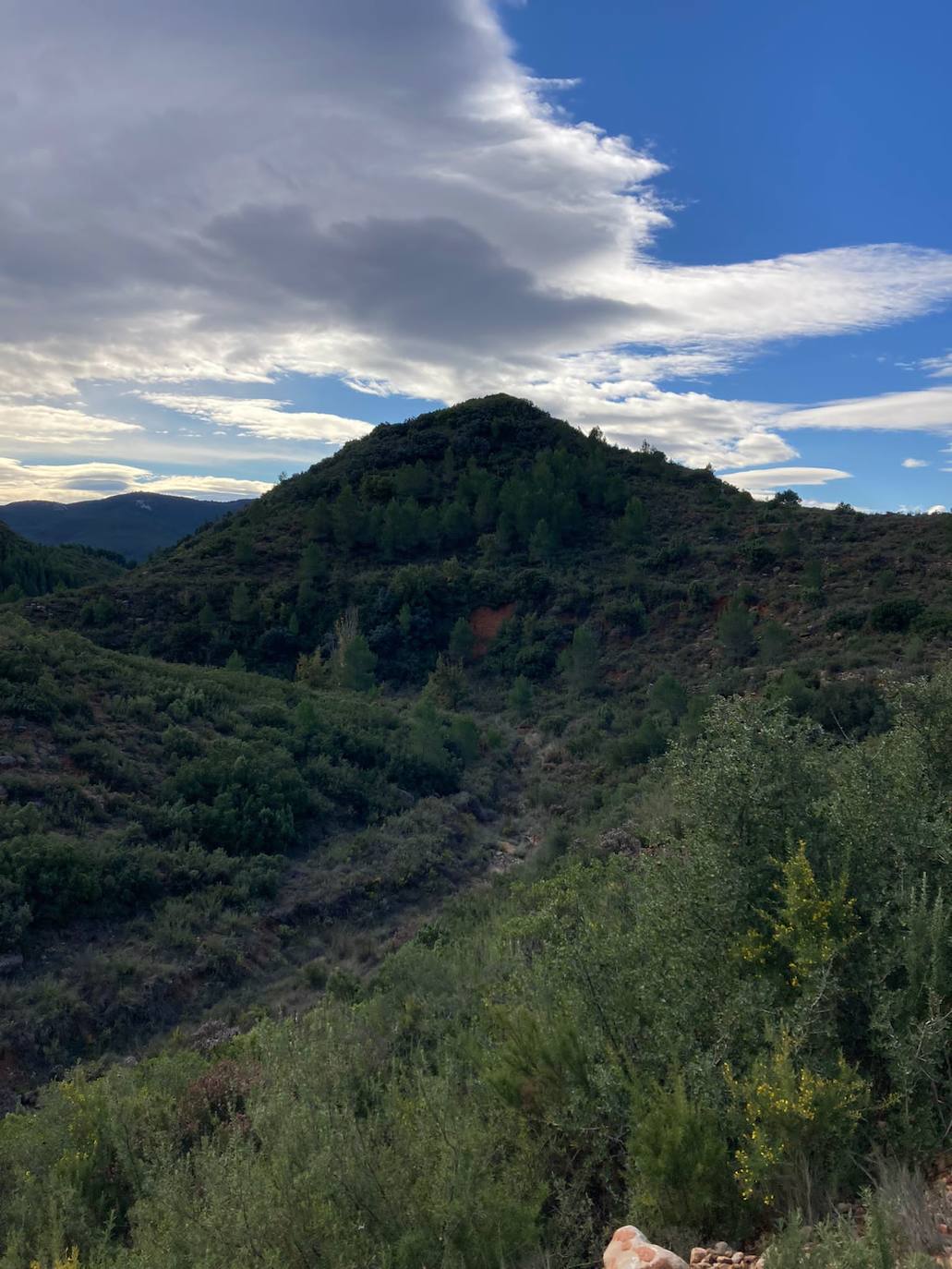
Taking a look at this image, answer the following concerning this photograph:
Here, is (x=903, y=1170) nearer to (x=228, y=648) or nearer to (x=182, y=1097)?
(x=182, y=1097)

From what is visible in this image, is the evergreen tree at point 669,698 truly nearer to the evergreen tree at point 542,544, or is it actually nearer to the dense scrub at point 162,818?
the dense scrub at point 162,818

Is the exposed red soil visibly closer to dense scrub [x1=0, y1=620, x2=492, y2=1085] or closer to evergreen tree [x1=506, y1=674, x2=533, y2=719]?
evergreen tree [x1=506, y1=674, x2=533, y2=719]

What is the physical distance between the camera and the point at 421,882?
604 inches

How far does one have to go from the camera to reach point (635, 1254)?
3.27m

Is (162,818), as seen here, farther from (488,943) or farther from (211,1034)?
(488,943)

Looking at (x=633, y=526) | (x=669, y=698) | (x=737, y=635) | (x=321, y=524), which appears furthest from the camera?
(x=321, y=524)

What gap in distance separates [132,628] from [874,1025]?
33458 millimetres

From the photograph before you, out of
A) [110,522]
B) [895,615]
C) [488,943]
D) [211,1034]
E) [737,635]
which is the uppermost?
[110,522]

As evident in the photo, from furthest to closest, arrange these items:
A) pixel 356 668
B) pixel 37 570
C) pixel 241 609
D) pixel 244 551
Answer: pixel 37 570, pixel 244 551, pixel 241 609, pixel 356 668

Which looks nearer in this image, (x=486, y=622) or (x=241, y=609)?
(x=241, y=609)

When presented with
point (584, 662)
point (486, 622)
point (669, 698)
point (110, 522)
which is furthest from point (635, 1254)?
point (110, 522)

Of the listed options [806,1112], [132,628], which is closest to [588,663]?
[132,628]

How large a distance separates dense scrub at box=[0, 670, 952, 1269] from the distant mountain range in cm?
14111

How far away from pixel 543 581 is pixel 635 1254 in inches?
1297
